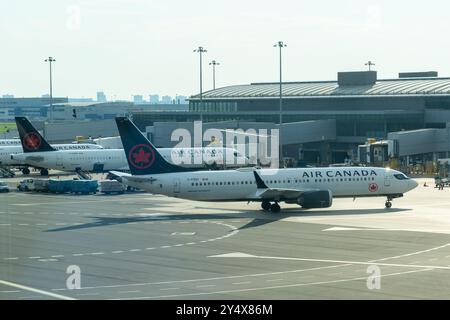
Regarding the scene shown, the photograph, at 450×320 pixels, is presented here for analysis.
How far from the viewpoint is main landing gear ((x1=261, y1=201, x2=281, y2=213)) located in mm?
85000

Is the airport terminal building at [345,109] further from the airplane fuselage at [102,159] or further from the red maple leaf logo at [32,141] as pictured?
the red maple leaf logo at [32,141]

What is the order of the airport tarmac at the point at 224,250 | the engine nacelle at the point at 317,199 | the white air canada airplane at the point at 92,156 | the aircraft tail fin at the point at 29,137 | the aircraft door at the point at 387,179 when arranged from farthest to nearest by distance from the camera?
the aircraft tail fin at the point at 29,137 → the white air canada airplane at the point at 92,156 → the aircraft door at the point at 387,179 → the engine nacelle at the point at 317,199 → the airport tarmac at the point at 224,250

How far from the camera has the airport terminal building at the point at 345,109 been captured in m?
153

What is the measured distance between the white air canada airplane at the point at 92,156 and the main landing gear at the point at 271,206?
46003mm

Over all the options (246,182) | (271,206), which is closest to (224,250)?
(246,182)

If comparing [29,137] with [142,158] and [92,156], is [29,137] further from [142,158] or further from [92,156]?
[142,158]

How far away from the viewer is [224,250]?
204ft

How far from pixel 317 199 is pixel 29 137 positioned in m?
64.4

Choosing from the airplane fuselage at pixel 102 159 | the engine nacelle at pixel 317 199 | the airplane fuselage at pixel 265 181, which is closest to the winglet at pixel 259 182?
the airplane fuselage at pixel 265 181

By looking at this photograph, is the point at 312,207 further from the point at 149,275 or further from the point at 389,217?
the point at 149,275

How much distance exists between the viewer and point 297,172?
85.9m

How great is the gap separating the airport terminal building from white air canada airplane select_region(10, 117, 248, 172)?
19.5m
